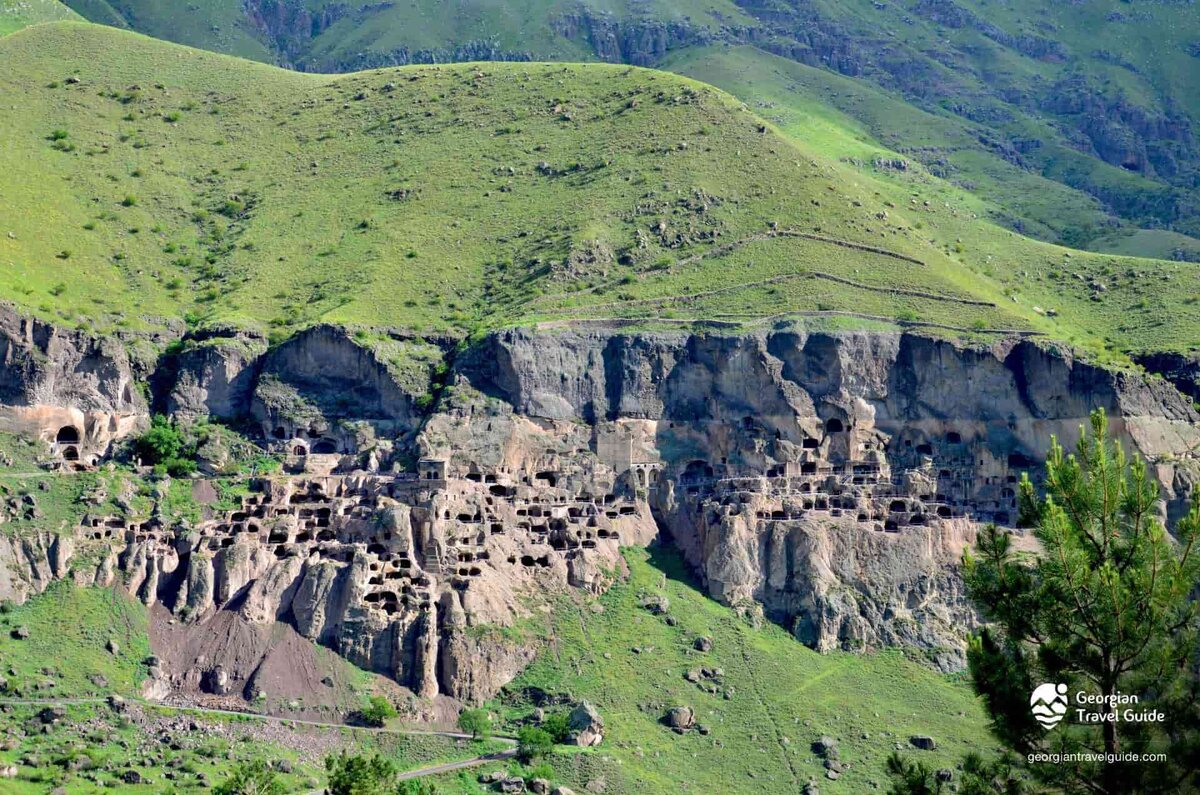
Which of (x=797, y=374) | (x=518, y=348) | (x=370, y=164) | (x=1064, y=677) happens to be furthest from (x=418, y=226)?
(x=1064, y=677)

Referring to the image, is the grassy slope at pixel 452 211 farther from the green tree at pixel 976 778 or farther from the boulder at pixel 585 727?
the green tree at pixel 976 778

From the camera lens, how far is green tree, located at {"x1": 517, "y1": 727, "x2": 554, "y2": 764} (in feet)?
292

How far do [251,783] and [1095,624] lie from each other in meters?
49.7

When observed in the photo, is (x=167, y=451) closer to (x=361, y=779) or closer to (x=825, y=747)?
(x=825, y=747)

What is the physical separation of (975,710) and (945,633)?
25.6ft

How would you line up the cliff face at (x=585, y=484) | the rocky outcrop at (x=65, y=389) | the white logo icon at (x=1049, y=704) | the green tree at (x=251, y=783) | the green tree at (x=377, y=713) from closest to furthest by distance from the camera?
the white logo icon at (x=1049, y=704), the green tree at (x=251, y=783), the green tree at (x=377, y=713), the cliff face at (x=585, y=484), the rocky outcrop at (x=65, y=389)

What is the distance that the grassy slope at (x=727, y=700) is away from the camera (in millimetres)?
90812

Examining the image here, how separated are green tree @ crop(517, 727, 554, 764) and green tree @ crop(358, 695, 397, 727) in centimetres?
732

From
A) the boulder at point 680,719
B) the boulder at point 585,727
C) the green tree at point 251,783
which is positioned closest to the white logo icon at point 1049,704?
the green tree at point 251,783

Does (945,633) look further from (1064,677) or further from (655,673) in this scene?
(1064,677)

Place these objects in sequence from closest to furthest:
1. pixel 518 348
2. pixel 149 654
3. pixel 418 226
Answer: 1. pixel 149 654
2. pixel 518 348
3. pixel 418 226

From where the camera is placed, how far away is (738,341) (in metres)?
122

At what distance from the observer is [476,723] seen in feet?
303

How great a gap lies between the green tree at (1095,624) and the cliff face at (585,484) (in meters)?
62.3
